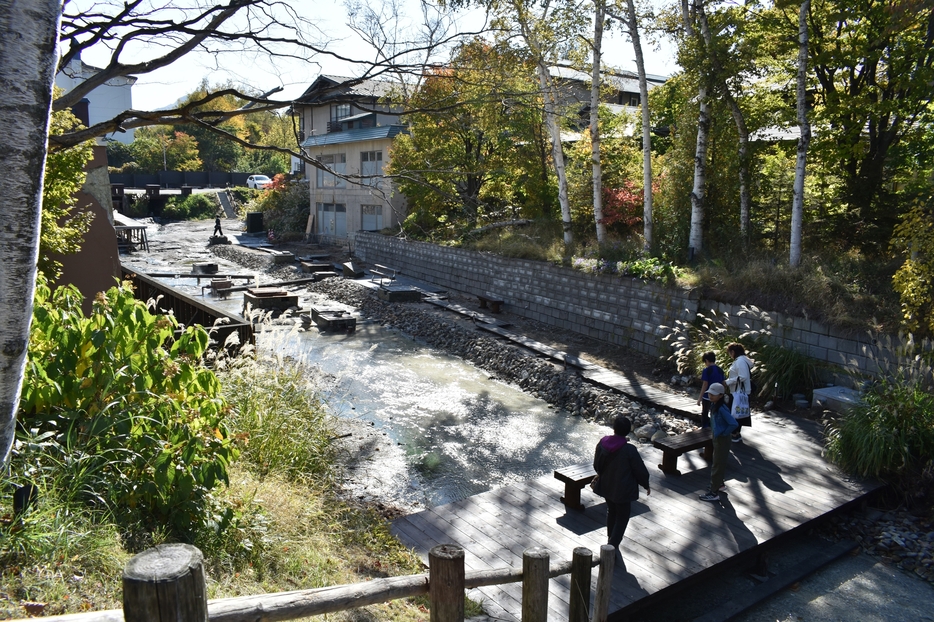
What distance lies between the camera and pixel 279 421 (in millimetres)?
7375

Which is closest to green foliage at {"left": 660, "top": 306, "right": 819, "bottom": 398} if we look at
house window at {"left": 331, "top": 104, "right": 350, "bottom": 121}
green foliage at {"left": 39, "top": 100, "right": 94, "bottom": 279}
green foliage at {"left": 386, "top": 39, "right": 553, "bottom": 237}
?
green foliage at {"left": 386, "top": 39, "right": 553, "bottom": 237}

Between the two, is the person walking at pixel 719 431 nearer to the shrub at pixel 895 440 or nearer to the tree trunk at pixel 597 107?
the shrub at pixel 895 440

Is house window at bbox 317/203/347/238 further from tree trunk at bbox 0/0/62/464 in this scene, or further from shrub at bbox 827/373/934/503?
tree trunk at bbox 0/0/62/464

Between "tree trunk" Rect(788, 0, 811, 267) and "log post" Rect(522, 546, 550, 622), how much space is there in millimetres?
10173

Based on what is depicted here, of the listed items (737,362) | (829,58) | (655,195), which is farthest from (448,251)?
(737,362)

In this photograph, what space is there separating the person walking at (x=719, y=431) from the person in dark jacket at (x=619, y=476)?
144 cm

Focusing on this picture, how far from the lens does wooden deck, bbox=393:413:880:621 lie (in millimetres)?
5672

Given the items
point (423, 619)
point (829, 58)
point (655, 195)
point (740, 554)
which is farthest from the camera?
point (655, 195)

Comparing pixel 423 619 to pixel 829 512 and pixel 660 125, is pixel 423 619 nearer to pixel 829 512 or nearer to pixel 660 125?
pixel 829 512

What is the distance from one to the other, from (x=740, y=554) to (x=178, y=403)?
16.5 feet

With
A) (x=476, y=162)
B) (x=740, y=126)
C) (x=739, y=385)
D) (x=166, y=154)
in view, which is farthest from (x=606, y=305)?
(x=166, y=154)

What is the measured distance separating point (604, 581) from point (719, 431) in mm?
3033

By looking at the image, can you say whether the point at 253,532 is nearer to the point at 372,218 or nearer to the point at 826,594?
the point at 826,594

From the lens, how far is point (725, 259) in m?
13.9
